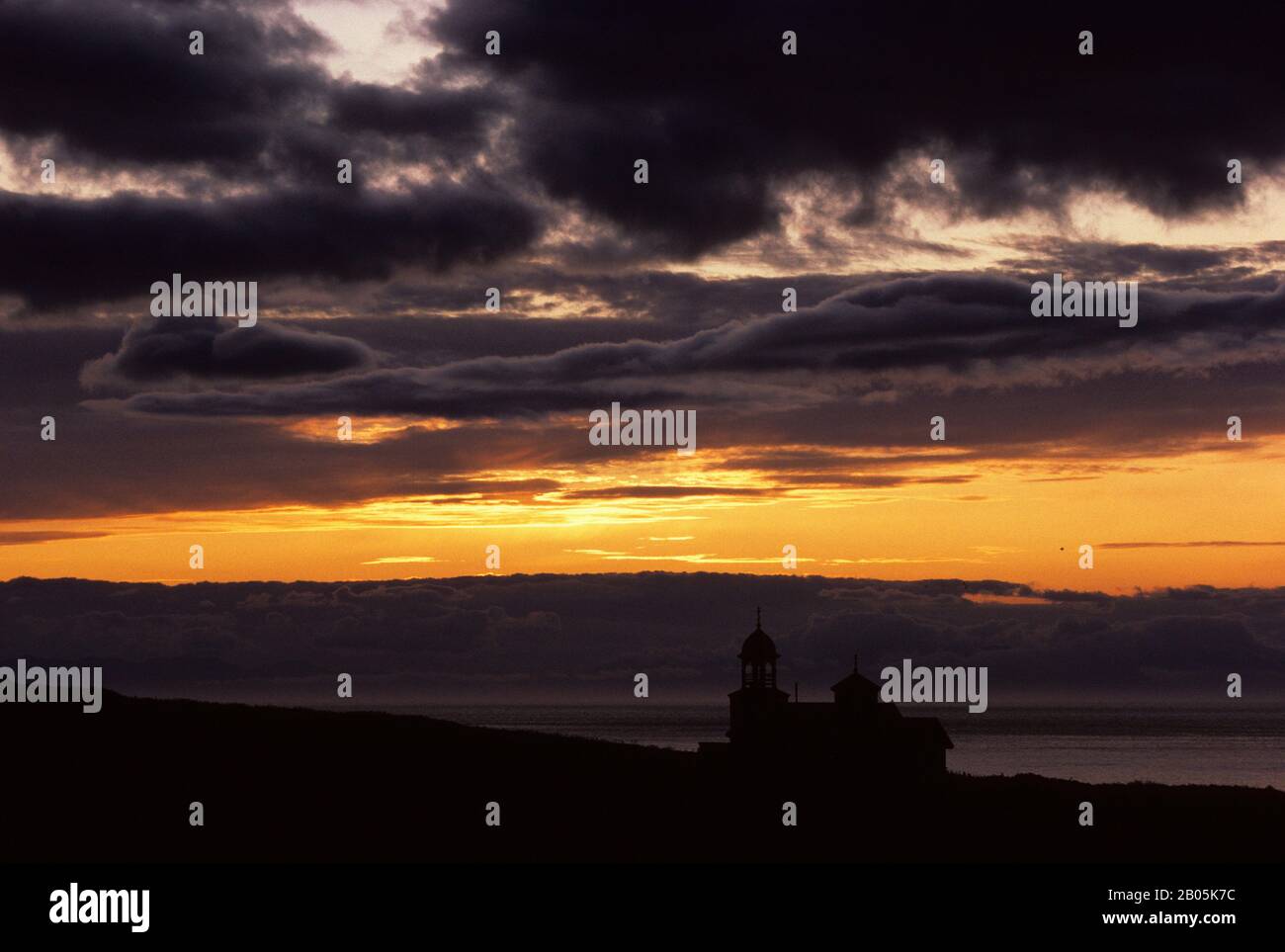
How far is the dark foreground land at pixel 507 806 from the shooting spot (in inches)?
1786

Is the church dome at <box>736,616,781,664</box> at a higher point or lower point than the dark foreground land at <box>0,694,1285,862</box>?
higher

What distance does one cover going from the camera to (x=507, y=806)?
171ft

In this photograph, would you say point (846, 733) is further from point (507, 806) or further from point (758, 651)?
point (507, 806)

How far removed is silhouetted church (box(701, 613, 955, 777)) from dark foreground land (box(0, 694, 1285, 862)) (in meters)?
1.00

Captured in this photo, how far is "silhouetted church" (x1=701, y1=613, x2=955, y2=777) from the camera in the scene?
58531 mm

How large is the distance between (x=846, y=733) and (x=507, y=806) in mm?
14936

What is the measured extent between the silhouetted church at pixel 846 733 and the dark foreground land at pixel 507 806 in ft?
3.28

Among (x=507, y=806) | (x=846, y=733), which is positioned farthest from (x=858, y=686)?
(x=507, y=806)

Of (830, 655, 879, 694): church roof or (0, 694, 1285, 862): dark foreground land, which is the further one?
(830, 655, 879, 694): church roof
